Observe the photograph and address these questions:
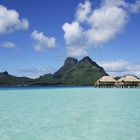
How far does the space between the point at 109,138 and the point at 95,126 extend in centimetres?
235

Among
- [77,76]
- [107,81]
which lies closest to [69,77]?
[77,76]

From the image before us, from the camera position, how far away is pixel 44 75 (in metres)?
196

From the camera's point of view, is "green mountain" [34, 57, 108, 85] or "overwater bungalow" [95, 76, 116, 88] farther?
"green mountain" [34, 57, 108, 85]

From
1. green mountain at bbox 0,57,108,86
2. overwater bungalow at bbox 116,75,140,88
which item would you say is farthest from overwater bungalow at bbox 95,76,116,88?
green mountain at bbox 0,57,108,86

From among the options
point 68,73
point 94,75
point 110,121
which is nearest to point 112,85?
point 110,121

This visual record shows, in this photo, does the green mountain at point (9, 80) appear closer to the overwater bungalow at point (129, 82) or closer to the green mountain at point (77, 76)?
the green mountain at point (77, 76)

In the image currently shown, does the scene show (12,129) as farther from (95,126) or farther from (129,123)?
(129,123)

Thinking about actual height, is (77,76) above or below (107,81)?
above

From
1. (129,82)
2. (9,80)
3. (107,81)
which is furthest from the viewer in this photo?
(9,80)

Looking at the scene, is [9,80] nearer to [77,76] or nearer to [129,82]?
[77,76]

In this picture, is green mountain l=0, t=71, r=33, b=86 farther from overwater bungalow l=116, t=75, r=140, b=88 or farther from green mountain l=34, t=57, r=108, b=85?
overwater bungalow l=116, t=75, r=140, b=88

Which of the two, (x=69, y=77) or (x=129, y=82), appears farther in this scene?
(x=69, y=77)

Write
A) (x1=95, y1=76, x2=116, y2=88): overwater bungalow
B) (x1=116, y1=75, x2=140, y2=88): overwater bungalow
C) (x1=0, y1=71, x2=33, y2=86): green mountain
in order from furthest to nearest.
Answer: (x1=0, y1=71, x2=33, y2=86): green mountain < (x1=95, y1=76, x2=116, y2=88): overwater bungalow < (x1=116, y1=75, x2=140, y2=88): overwater bungalow

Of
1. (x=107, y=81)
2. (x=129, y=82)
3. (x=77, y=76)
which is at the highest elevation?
(x=77, y=76)
